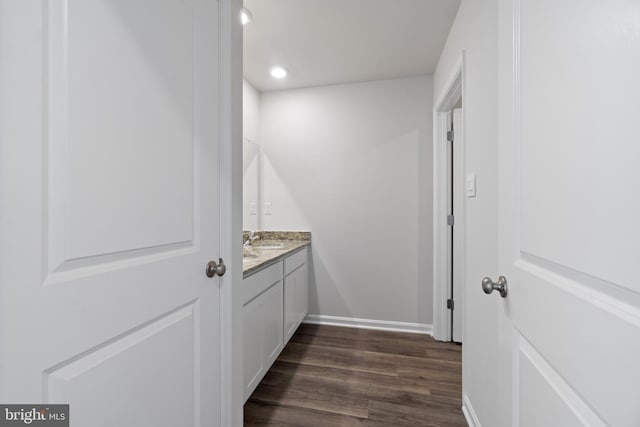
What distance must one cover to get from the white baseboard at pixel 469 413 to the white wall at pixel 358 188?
111 centimetres

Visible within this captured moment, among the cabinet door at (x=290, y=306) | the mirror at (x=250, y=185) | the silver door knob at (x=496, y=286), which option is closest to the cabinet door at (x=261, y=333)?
the cabinet door at (x=290, y=306)

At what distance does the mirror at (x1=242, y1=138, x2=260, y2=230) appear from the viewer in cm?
285

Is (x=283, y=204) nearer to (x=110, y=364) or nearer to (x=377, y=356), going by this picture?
(x=377, y=356)

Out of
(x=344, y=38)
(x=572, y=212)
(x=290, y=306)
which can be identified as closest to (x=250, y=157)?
(x=344, y=38)

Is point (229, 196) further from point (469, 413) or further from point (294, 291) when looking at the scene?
point (469, 413)

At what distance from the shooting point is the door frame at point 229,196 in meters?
1.17

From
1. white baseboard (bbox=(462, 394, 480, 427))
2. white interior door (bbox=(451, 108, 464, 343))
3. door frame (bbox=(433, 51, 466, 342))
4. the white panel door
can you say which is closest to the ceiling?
door frame (bbox=(433, 51, 466, 342))

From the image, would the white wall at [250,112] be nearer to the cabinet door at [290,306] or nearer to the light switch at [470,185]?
the cabinet door at [290,306]

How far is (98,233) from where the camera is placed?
0.69 metres

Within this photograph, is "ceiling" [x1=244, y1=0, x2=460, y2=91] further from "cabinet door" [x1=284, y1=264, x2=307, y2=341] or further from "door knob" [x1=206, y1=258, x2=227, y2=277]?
"cabinet door" [x1=284, y1=264, x2=307, y2=341]

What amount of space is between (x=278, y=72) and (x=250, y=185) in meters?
1.12

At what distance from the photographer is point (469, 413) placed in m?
1.60

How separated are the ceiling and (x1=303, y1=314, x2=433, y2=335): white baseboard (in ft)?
7.94

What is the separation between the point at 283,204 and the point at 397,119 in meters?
1.45
